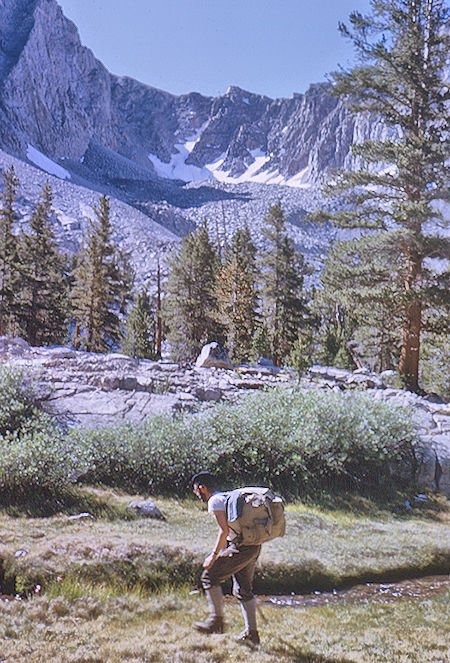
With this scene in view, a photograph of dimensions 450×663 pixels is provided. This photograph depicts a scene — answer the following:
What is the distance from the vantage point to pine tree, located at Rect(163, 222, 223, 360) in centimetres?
3297

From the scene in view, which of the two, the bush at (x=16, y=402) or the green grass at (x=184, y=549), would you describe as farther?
the bush at (x=16, y=402)

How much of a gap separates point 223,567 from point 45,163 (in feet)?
473

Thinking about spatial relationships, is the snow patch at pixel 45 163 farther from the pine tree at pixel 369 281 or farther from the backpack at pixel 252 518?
the backpack at pixel 252 518

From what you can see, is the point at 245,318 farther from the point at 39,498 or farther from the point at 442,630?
the point at 442,630

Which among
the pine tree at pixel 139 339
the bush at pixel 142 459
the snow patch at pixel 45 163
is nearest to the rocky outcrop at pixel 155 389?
the bush at pixel 142 459

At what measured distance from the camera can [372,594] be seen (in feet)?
22.6

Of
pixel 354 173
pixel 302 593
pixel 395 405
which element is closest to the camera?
pixel 302 593

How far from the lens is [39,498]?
844 centimetres

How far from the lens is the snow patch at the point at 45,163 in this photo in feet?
400

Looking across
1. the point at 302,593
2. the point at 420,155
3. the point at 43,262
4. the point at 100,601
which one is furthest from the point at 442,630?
the point at 43,262

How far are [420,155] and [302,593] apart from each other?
1574 centimetres

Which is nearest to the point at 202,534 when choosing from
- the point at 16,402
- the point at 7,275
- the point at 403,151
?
the point at 16,402

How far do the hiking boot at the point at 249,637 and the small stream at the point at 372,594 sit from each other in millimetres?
1896

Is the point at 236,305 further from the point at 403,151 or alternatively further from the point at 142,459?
the point at 142,459
